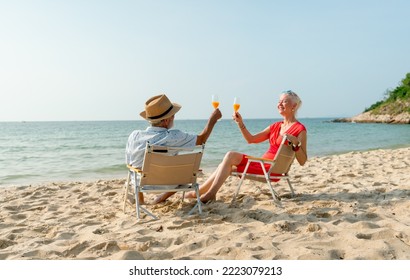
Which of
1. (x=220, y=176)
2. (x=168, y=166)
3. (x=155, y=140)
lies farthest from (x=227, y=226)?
(x=155, y=140)

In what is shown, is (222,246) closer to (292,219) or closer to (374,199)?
(292,219)

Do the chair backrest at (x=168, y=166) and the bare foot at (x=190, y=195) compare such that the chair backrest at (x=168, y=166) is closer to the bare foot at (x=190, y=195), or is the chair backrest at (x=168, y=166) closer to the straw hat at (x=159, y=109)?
the straw hat at (x=159, y=109)

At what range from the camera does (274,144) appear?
4.95 metres

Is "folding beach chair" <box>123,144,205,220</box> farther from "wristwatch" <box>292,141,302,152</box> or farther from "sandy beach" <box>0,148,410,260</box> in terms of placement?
"wristwatch" <box>292,141,302,152</box>

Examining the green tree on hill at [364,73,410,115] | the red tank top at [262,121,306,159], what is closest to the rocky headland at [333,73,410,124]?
the green tree on hill at [364,73,410,115]

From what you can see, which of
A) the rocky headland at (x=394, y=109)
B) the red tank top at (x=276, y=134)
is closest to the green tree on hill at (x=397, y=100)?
the rocky headland at (x=394, y=109)

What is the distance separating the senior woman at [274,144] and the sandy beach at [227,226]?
0.27 meters

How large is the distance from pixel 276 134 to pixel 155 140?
169 centimetres

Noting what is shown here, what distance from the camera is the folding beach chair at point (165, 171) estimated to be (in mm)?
3975

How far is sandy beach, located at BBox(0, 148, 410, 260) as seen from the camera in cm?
297

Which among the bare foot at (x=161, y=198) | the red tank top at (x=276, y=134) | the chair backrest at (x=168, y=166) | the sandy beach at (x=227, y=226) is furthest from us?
the bare foot at (x=161, y=198)
